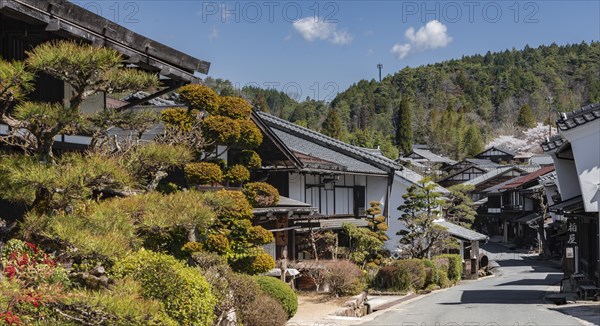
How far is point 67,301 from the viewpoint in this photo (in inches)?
252

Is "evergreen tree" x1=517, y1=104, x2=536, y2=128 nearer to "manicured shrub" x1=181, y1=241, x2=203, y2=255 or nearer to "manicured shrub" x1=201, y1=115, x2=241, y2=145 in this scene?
"manicured shrub" x1=201, y1=115, x2=241, y2=145

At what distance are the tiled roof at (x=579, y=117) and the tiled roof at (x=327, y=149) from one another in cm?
1146

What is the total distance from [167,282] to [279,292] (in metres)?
6.13

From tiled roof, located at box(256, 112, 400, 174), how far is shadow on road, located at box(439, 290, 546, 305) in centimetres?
839

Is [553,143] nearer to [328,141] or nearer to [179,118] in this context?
[328,141]

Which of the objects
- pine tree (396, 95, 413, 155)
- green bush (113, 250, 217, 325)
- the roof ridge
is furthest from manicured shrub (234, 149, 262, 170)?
pine tree (396, 95, 413, 155)

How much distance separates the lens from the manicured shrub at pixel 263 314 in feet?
43.7

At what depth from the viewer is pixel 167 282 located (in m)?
10.1

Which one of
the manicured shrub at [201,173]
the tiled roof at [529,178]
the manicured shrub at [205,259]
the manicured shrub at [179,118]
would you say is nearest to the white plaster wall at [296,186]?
the manicured shrub at [201,173]

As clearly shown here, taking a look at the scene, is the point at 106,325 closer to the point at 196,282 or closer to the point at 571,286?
the point at 196,282

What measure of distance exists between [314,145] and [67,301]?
1131 inches

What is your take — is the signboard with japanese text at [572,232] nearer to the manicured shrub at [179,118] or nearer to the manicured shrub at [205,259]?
the manicured shrub at [205,259]

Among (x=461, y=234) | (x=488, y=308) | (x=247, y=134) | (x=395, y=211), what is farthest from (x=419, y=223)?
(x=247, y=134)

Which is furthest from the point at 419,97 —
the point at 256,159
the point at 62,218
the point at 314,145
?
the point at 62,218
